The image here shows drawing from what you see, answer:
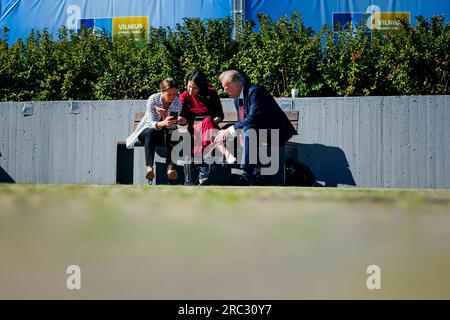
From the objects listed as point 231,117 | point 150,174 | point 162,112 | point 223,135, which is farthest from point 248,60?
point 150,174

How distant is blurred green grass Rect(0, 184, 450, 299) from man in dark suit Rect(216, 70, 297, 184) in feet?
11.1

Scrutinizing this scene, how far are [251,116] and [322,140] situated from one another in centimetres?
136

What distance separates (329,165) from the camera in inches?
301

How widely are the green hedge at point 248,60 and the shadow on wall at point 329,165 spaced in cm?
98

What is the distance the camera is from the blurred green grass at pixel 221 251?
1740mm

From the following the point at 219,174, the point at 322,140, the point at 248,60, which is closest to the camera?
the point at 219,174

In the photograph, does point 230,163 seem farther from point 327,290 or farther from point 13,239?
point 327,290

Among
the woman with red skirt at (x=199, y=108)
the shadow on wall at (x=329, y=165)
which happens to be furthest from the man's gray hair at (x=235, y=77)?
the shadow on wall at (x=329, y=165)

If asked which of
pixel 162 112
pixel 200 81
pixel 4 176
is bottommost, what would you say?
pixel 4 176

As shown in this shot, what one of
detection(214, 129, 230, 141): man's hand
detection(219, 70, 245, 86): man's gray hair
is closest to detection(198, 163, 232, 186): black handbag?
detection(214, 129, 230, 141): man's hand

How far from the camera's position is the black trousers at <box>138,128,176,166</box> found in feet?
23.1

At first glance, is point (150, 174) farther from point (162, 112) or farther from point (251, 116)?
point (251, 116)

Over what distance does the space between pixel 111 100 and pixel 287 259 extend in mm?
6540

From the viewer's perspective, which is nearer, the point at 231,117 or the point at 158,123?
the point at 158,123
